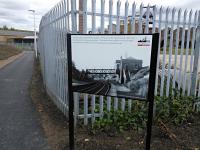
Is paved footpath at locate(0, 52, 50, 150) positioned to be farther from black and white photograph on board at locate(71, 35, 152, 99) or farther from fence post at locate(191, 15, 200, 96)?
fence post at locate(191, 15, 200, 96)

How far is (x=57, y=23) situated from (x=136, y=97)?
9.82ft

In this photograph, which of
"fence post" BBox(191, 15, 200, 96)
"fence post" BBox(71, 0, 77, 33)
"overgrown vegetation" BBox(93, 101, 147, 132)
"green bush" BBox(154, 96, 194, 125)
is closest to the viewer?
"fence post" BBox(71, 0, 77, 33)

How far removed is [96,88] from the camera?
2.98 metres

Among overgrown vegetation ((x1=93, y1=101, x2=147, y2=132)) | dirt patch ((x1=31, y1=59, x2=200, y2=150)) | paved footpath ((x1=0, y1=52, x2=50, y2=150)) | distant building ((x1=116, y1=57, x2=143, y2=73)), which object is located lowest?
paved footpath ((x1=0, y1=52, x2=50, y2=150))

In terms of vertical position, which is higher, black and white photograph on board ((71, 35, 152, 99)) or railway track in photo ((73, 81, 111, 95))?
black and white photograph on board ((71, 35, 152, 99))

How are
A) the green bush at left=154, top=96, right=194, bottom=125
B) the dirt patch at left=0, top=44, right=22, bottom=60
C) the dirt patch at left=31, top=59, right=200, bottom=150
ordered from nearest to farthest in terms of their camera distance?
the dirt patch at left=31, top=59, right=200, bottom=150 < the green bush at left=154, top=96, right=194, bottom=125 < the dirt patch at left=0, top=44, right=22, bottom=60

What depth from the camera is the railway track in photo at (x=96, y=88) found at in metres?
2.95

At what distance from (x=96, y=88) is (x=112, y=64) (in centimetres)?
42

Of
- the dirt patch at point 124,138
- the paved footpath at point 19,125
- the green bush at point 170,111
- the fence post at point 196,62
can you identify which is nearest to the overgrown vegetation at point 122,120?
the dirt patch at point 124,138

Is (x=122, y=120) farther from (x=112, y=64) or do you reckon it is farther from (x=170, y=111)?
(x=112, y=64)

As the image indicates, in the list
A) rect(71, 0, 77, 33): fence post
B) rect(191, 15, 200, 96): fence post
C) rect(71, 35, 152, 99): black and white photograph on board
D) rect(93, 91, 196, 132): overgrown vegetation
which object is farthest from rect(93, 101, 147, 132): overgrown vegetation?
rect(71, 0, 77, 33): fence post

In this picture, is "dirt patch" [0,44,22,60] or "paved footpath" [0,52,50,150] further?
"dirt patch" [0,44,22,60]

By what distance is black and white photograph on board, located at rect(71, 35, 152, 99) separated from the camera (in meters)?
2.68

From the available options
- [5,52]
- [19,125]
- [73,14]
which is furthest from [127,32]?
[5,52]
